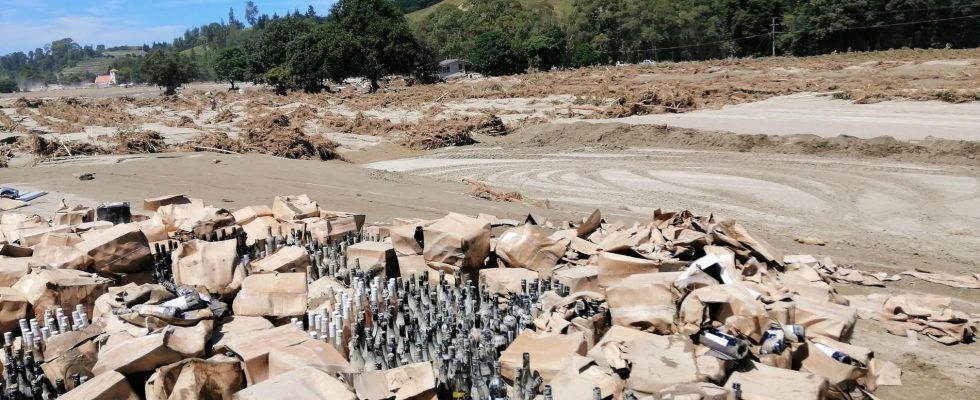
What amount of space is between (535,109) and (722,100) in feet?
23.4

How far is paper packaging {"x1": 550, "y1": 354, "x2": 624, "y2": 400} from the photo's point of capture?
11.4 feet

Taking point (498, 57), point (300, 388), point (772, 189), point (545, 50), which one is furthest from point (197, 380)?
point (545, 50)

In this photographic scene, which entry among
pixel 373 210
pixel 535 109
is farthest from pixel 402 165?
pixel 535 109

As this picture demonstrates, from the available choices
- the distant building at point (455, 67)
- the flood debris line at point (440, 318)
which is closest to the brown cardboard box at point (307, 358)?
the flood debris line at point (440, 318)

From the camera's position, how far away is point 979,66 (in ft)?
101

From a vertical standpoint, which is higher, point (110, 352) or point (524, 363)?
point (110, 352)

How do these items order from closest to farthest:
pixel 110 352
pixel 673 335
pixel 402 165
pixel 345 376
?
pixel 345 376, pixel 110 352, pixel 673 335, pixel 402 165

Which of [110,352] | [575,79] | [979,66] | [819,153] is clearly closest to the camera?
[110,352]

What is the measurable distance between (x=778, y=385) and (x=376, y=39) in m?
46.7

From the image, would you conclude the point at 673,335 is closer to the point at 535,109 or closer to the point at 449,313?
the point at 449,313

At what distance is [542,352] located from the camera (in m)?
3.85

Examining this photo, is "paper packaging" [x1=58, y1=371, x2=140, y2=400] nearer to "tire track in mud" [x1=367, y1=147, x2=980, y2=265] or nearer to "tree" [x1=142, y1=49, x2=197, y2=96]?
"tire track in mud" [x1=367, y1=147, x2=980, y2=265]

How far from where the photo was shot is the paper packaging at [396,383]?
3.32 metres

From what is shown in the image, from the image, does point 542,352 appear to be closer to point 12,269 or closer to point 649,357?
point 649,357
